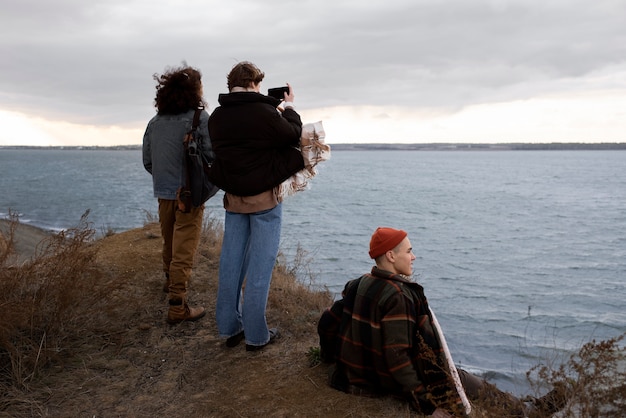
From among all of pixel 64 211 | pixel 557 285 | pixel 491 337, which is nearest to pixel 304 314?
pixel 491 337

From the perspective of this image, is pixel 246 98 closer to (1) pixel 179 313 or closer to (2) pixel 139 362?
(1) pixel 179 313

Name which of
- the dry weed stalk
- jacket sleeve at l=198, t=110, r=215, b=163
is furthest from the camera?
the dry weed stalk

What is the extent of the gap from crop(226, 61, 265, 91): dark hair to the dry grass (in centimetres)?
207

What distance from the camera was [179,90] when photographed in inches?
194

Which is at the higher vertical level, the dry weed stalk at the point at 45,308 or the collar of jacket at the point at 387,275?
the collar of jacket at the point at 387,275

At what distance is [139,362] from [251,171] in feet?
6.46

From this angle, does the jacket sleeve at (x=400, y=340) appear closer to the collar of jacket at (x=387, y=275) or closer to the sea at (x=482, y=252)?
the collar of jacket at (x=387, y=275)

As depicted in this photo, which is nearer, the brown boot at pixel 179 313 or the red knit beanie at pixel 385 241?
the red knit beanie at pixel 385 241

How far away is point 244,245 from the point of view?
4586 millimetres

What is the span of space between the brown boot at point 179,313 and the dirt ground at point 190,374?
0.22ft

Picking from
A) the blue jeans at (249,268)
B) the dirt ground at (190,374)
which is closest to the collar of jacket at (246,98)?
the blue jeans at (249,268)

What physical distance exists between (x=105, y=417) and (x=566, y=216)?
34753mm

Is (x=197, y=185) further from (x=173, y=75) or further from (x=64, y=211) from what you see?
(x=64, y=211)

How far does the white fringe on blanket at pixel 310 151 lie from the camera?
4.28m
